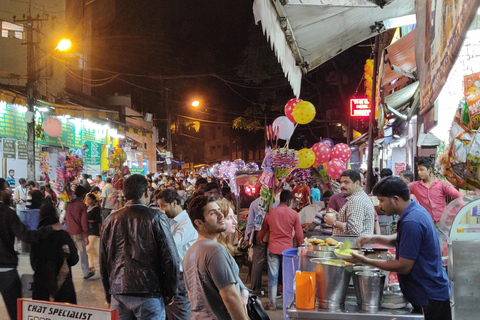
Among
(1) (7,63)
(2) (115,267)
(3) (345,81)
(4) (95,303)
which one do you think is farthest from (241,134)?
(2) (115,267)

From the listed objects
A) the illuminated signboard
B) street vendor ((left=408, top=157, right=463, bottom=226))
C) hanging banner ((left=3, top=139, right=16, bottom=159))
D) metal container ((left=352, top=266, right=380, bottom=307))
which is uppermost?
the illuminated signboard

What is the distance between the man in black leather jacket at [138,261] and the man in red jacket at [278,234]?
12.0 feet

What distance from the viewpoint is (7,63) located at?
22.2m

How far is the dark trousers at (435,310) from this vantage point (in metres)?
3.87

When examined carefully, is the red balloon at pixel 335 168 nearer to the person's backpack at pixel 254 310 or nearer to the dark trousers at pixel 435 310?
the dark trousers at pixel 435 310

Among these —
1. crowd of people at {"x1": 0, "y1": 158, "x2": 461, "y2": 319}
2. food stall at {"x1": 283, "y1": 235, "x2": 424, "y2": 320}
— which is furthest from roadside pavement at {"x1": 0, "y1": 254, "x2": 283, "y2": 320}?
food stall at {"x1": 283, "y1": 235, "x2": 424, "y2": 320}

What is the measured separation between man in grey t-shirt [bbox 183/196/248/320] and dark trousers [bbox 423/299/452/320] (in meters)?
1.51

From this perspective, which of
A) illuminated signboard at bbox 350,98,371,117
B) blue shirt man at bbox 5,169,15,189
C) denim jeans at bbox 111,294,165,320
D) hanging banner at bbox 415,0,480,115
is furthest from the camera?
illuminated signboard at bbox 350,98,371,117

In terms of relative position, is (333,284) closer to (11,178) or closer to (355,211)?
(355,211)

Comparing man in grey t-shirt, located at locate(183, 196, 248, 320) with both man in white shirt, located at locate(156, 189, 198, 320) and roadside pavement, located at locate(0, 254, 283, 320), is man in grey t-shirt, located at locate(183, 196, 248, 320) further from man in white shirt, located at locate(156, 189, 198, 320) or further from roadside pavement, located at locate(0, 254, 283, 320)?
roadside pavement, located at locate(0, 254, 283, 320)

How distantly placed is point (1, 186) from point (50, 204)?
27.9 inches

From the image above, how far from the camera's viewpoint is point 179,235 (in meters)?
5.95

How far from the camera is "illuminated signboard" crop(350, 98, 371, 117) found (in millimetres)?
25047

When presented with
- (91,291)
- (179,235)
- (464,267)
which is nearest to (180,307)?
(179,235)
